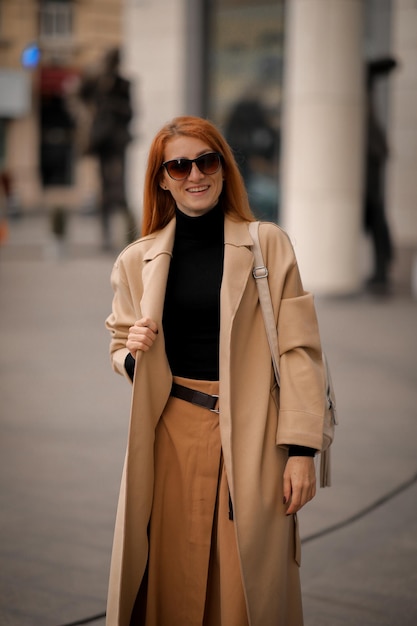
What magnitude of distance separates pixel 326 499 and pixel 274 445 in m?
2.77

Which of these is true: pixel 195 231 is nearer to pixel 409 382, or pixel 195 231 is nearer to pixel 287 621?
pixel 287 621

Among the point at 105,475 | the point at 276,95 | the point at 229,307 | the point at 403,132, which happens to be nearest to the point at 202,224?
the point at 229,307

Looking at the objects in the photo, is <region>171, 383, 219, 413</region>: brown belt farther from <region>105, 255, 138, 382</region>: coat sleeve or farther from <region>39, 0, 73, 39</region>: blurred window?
<region>39, 0, 73, 39</region>: blurred window

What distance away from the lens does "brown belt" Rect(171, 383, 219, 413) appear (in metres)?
2.99

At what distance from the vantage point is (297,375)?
293 cm

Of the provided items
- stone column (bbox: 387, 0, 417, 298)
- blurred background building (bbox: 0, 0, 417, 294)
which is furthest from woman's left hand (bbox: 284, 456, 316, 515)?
stone column (bbox: 387, 0, 417, 298)

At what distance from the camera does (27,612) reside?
13.6 ft

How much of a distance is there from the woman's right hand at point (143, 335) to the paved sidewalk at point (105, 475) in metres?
1.64

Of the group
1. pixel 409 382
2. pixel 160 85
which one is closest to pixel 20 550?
pixel 409 382

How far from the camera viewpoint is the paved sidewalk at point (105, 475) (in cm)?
435

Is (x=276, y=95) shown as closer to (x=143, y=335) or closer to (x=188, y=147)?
(x=188, y=147)

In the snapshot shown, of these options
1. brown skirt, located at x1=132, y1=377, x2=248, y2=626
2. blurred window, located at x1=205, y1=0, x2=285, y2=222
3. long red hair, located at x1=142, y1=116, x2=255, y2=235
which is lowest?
brown skirt, located at x1=132, y1=377, x2=248, y2=626

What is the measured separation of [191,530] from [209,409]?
1.21 ft

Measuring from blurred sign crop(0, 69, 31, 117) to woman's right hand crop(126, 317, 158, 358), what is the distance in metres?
38.3
